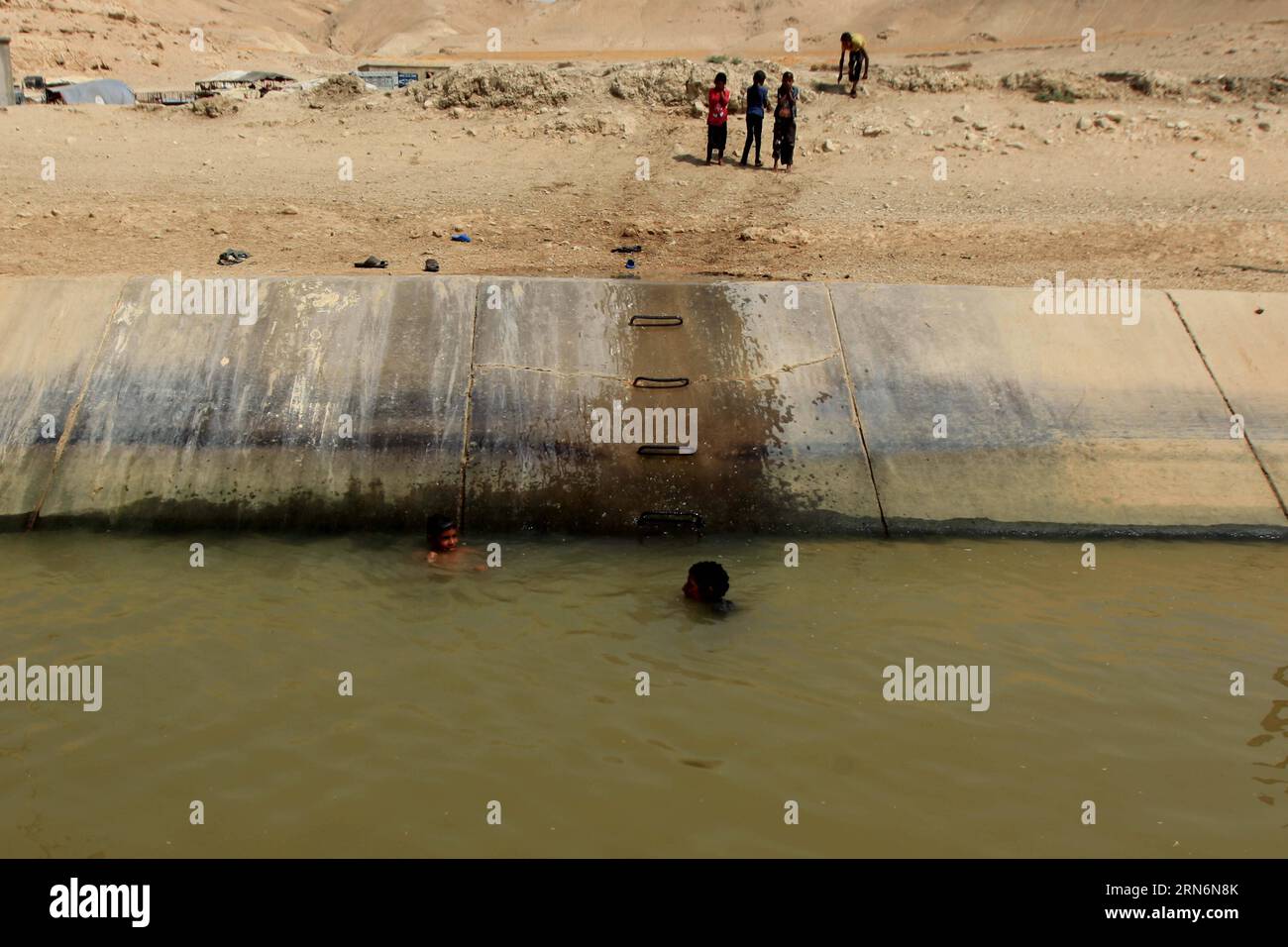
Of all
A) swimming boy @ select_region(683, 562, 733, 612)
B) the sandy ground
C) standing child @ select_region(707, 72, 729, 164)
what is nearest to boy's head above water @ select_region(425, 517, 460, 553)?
swimming boy @ select_region(683, 562, 733, 612)

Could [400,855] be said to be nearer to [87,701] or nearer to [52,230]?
[87,701]

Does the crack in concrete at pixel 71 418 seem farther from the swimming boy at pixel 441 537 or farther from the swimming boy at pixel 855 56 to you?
the swimming boy at pixel 855 56

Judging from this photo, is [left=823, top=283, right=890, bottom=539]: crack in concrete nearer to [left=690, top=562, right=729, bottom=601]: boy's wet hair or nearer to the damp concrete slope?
the damp concrete slope

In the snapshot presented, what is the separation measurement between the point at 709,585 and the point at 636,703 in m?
1.13

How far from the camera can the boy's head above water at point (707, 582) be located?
257 inches

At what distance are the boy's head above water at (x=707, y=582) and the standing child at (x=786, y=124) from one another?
399 inches

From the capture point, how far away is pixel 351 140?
1625 centimetres

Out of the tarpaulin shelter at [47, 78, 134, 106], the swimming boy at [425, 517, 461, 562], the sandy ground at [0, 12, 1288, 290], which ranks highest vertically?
the tarpaulin shelter at [47, 78, 134, 106]

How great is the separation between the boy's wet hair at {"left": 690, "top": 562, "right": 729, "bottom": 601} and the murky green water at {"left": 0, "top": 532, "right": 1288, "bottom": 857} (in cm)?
19

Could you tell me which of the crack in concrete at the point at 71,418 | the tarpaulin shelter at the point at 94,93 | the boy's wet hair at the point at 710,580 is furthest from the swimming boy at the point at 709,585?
the tarpaulin shelter at the point at 94,93

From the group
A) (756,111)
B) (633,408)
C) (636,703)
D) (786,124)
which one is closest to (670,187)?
(756,111)

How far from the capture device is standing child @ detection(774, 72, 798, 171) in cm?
1509

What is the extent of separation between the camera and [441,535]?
724 cm
